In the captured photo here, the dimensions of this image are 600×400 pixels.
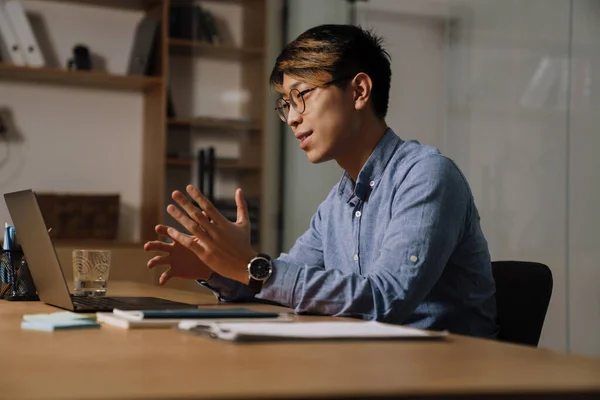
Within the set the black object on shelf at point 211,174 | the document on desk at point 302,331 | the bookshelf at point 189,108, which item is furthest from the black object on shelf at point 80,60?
the document on desk at point 302,331

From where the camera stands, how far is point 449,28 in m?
3.79

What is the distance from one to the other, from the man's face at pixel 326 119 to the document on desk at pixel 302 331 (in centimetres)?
78

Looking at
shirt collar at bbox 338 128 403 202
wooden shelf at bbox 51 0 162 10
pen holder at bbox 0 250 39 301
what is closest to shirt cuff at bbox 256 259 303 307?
shirt collar at bbox 338 128 403 202

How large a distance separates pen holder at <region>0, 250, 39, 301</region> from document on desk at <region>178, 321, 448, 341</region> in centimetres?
82

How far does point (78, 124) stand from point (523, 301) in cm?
359

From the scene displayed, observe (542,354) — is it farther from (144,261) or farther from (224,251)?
(144,261)

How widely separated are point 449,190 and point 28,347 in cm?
88

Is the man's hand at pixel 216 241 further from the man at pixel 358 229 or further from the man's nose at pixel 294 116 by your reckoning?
the man's nose at pixel 294 116

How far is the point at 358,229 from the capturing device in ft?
6.19

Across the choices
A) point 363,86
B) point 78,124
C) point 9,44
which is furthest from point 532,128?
point 9,44

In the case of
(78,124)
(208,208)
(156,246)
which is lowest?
(156,246)

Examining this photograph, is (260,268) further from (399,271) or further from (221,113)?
(221,113)

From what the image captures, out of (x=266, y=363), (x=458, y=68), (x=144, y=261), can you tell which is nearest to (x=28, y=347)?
(x=266, y=363)

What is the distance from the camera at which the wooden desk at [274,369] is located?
737 mm
